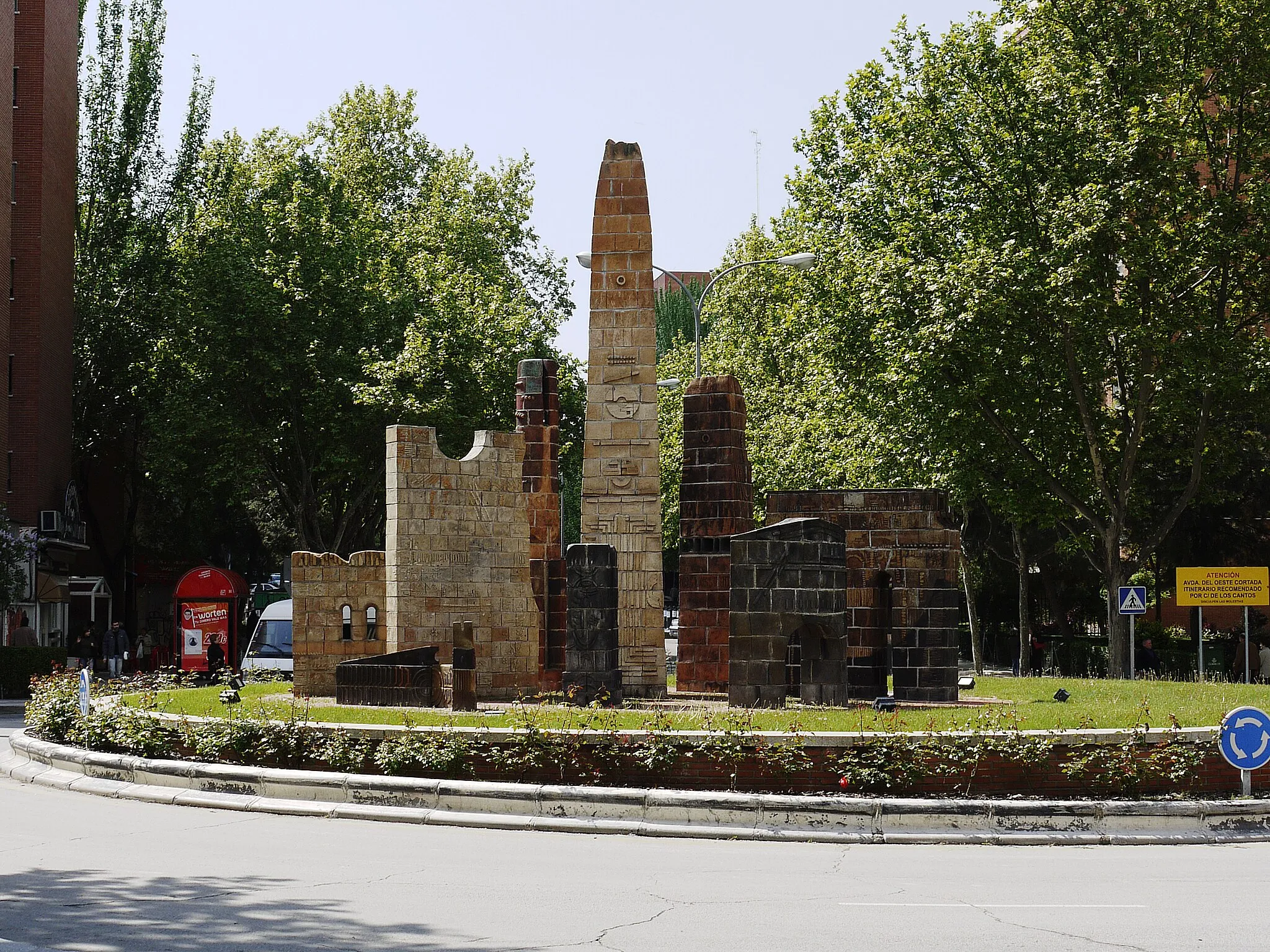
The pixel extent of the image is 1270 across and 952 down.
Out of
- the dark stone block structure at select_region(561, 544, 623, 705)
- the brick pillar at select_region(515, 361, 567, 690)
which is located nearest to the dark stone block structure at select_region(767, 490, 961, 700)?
the dark stone block structure at select_region(561, 544, 623, 705)

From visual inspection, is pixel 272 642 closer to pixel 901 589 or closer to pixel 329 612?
pixel 329 612

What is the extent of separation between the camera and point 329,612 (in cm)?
2209

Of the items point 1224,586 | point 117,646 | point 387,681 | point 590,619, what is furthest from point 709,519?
point 117,646

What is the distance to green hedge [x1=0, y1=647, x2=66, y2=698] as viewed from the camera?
3322 cm

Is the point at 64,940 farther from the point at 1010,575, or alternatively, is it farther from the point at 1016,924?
the point at 1010,575

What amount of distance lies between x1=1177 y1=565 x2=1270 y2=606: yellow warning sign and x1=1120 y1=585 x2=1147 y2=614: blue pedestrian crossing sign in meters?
1.14

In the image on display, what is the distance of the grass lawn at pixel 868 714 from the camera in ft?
49.4

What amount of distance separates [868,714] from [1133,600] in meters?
13.7

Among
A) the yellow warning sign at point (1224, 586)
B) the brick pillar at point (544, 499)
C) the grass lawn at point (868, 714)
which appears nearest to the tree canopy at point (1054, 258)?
the yellow warning sign at point (1224, 586)

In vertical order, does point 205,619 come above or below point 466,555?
below

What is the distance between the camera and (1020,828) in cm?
1357

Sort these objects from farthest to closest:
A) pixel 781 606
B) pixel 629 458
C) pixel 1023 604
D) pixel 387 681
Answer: pixel 1023 604
pixel 629 458
pixel 387 681
pixel 781 606

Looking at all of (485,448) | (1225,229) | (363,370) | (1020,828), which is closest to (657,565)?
(485,448)

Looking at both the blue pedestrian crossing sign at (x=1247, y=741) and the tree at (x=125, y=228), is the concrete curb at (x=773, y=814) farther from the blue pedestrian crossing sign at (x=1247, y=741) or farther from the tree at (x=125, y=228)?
the tree at (x=125, y=228)
